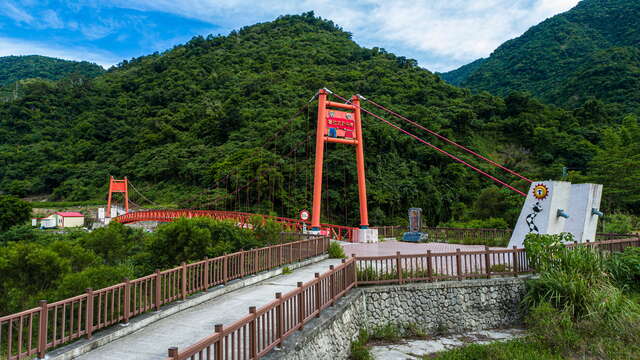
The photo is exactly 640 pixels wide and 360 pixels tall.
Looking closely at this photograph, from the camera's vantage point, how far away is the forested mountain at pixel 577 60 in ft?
153

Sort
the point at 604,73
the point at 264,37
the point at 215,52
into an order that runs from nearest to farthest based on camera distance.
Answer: the point at 604,73 < the point at 215,52 < the point at 264,37

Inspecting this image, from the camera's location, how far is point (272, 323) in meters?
4.73

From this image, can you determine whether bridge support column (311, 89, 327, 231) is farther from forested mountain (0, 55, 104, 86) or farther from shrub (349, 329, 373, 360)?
forested mountain (0, 55, 104, 86)

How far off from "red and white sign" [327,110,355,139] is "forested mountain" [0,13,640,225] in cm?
1296

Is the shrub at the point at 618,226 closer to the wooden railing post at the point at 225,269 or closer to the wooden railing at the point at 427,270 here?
the wooden railing at the point at 427,270

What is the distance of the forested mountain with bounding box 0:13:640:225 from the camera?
115 feet

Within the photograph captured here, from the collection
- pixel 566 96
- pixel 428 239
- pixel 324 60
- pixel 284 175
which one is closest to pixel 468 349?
pixel 428 239

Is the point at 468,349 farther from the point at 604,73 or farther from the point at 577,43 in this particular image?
the point at 577,43

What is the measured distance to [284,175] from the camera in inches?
1407

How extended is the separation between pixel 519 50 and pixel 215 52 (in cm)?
5780

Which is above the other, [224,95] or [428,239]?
[224,95]

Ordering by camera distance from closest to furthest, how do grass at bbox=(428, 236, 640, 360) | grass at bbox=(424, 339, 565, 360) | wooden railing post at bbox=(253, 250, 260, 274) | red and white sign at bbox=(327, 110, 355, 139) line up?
grass at bbox=(424, 339, 565, 360) → grass at bbox=(428, 236, 640, 360) → wooden railing post at bbox=(253, 250, 260, 274) → red and white sign at bbox=(327, 110, 355, 139)

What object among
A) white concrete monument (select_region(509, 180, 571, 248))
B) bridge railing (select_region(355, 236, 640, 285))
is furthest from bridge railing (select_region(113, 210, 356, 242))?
bridge railing (select_region(355, 236, 640, 285))

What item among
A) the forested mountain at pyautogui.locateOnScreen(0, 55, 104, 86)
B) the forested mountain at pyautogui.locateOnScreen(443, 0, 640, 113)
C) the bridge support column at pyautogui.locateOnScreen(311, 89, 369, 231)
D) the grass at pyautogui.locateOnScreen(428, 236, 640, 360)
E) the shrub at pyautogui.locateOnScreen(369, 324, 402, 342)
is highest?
the forested mountain at pyautogui.locateOnScreen(0, 55, 104, 86)
